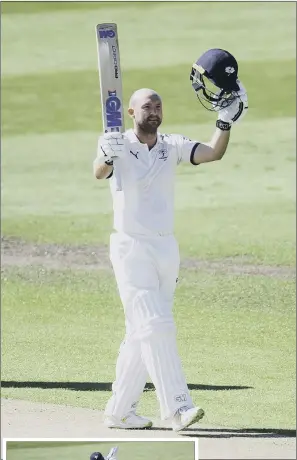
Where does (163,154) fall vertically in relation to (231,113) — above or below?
below

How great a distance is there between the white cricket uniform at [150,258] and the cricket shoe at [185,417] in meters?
0.04

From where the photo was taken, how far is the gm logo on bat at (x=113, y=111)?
8.91 m

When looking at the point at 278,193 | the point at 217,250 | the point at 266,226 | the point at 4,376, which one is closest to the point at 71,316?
the point at 4,376

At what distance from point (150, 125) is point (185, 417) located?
1.76 meters

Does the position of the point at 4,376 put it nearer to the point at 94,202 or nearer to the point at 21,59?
the point at 94,202

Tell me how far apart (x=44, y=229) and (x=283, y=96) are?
6.02 metres

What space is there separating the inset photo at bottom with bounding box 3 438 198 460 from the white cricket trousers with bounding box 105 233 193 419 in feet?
0.68

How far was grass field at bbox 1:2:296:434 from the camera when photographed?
1130cm

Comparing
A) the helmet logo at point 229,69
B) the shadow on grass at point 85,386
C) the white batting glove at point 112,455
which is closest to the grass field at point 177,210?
the shadow on grass at point 85,386

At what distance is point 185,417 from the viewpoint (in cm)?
882

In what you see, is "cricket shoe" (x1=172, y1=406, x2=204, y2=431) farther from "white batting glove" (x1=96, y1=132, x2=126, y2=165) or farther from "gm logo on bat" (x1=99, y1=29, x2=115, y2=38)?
"gm logo on bat" (x1=99, y1=29, x2=115, y2=38)

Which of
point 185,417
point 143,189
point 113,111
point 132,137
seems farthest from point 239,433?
point 113,111

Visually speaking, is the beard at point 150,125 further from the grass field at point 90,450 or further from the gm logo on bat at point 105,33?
the grass field at point 90,450

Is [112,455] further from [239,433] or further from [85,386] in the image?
[85,386]
